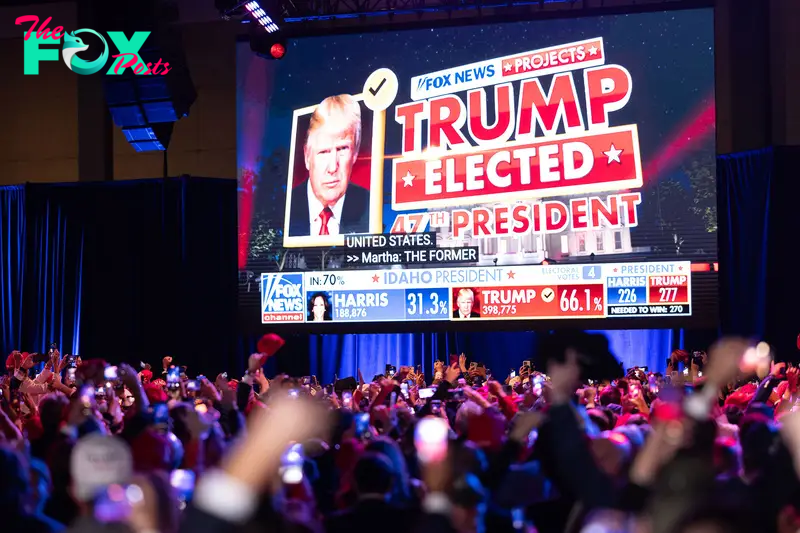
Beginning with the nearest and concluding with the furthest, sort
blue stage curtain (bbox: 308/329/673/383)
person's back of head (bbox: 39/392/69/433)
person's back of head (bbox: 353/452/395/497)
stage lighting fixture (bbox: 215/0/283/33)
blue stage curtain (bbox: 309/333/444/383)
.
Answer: person's back of head (bbox: 353/452/395/497) < person's back of head (bbox: 39/392/69/433) < stage lighting fixture (bbox: 215/0/283/33) < blue stage curtain (bbox: 308/329/673/383) < blue stage curtain (bbox: 309/333/444/383)

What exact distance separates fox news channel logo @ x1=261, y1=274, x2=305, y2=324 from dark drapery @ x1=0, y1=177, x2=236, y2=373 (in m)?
1.31

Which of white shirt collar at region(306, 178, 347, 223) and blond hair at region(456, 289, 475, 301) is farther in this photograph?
white shirt collar at region(306, 178, 347, 223)

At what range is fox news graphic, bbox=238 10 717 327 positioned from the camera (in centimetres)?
1179

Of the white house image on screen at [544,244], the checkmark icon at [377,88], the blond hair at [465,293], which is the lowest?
the blond hair at [465,293]

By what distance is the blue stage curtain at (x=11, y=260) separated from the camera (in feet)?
48.6

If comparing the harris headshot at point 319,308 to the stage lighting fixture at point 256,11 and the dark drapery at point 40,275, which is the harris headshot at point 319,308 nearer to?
the stage lighting fixture at point 256,11

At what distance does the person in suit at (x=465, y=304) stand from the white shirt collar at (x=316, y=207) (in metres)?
1.74

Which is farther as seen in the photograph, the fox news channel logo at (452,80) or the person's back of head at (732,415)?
the fox news channel logo at (452,80)

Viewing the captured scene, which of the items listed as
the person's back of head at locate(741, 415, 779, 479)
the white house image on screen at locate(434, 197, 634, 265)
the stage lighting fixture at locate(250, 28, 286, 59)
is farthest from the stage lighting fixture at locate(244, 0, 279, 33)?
the person's back of head at locate(741, 415, 779, 479)

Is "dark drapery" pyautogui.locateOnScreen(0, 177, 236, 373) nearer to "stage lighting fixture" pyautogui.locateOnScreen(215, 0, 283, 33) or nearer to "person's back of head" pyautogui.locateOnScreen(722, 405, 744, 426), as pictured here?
"stage lighting fixture" pyautogui.locateOnScreen(215, 0, 283, 33)

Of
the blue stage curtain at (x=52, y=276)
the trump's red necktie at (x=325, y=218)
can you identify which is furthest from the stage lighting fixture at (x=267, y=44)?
the blue stage curtain at (x=52, y=276)

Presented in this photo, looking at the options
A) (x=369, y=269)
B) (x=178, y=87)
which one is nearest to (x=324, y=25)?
(x=178, y=87)

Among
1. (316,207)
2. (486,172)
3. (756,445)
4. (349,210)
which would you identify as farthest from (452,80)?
(756,445)

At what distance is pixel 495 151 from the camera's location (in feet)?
40.2
